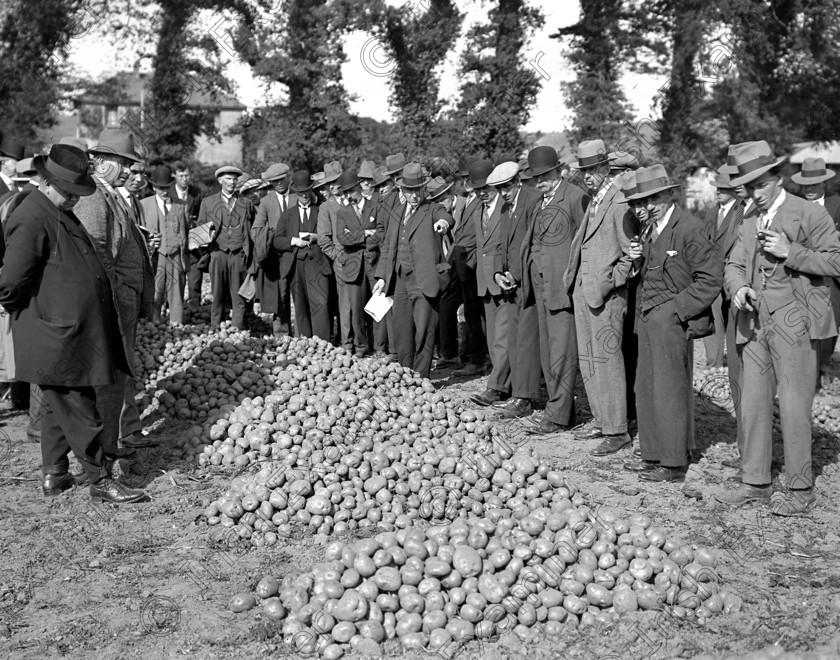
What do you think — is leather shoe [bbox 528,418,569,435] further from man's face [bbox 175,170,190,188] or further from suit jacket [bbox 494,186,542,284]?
man's face [bbox 175,170,190,188]

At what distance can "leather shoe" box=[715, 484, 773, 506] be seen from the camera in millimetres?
6422

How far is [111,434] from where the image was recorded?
Answer: 7223mm

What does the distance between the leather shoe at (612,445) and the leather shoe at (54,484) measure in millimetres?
4350

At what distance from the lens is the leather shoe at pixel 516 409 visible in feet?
30.1

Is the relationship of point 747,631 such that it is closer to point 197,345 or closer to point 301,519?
point 301,519

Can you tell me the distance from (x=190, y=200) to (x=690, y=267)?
9.79m

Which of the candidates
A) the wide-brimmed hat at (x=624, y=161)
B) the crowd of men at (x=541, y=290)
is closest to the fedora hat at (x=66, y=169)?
the crowd of men at (x=541, y=290)

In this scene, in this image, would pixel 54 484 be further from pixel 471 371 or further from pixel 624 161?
pixel 471 371

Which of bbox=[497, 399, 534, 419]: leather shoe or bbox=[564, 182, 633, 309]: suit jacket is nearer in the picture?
bbox=[564, 182, 633, 309]: suit jacket

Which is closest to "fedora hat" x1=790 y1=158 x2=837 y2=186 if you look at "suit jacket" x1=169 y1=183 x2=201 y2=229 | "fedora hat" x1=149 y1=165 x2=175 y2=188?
"suit jacket" x1=169 y1=183 x2=201 y2=229

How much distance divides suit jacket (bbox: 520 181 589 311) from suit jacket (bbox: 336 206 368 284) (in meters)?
3.86

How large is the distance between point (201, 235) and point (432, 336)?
4.66 meters

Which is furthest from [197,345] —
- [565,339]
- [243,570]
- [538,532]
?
[538,532]

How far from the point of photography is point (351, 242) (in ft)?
A: 38.6
